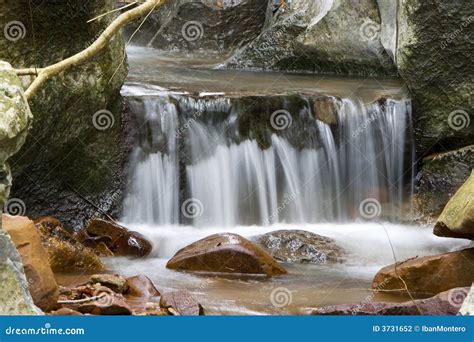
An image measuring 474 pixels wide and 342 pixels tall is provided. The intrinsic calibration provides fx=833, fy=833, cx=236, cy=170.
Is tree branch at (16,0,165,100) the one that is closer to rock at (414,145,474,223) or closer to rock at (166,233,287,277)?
rock at (166,233,287,277)

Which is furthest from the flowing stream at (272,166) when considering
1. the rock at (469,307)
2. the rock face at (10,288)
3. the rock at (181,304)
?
the rock face at (10,288)

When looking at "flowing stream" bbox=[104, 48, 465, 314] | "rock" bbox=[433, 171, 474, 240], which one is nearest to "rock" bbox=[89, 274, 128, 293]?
"flowing stream" bbox=[104, 48, 465, 314]

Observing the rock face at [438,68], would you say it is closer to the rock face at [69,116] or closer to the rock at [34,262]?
the rock face at [69,116]

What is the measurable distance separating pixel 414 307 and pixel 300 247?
2493mm

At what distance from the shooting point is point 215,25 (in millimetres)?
14469

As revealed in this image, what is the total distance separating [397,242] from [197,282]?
8.42 feet

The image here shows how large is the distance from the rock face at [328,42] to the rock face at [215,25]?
6.97 ft

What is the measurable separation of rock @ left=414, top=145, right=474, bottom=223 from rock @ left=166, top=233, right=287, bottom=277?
2.78m

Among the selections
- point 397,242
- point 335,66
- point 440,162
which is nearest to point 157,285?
point 397,242

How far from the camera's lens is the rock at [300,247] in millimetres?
7539

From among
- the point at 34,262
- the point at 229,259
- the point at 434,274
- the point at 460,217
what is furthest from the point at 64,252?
the point at 460,217

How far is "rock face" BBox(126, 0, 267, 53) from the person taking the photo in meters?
14.4

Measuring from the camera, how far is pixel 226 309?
5.74 m

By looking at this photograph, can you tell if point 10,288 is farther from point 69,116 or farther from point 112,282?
point 69,116
